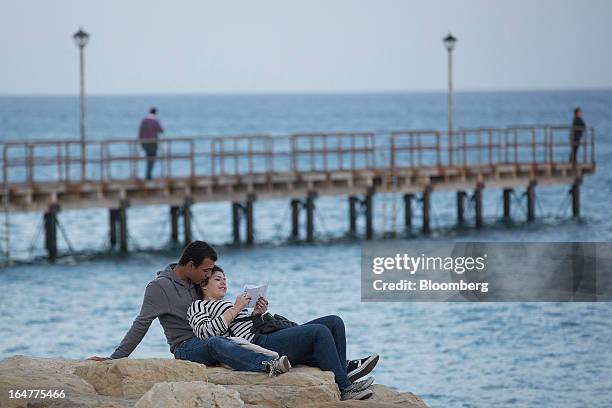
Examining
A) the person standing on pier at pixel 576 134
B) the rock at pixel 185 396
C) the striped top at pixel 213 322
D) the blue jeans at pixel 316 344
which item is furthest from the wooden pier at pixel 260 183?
the rock at pixel 185 396

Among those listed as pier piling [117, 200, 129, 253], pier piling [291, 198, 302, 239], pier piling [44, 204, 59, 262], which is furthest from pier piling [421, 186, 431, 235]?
pier piling [44, 204, 59, 262]

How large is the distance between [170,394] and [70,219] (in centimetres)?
3946

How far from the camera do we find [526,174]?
3888 centimetres

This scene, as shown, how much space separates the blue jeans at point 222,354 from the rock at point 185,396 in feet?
3.06

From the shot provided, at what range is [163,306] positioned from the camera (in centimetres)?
973

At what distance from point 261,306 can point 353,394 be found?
2.66 feet

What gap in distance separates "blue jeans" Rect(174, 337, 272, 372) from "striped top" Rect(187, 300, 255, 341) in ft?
0.20

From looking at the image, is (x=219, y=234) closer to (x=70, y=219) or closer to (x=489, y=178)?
(x=70, y=219)

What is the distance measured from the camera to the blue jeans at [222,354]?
953cm

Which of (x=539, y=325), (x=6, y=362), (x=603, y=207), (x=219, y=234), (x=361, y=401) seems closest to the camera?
(x=361, y=401)

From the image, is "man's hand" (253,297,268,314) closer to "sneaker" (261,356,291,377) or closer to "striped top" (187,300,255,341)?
"striped top" (187,300,255,341)

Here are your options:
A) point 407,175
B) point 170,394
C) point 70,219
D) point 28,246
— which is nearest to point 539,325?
point 407,175

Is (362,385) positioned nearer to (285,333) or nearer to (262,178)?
(285,333)

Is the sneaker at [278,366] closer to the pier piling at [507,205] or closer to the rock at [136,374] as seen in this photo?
the rock at [136,374]
